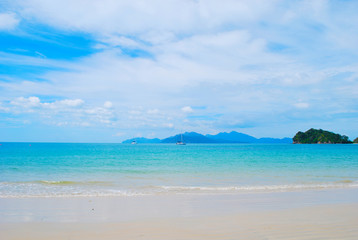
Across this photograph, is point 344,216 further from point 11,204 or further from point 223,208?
point 11,204

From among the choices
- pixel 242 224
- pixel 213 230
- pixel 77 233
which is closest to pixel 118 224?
pixel 77 233

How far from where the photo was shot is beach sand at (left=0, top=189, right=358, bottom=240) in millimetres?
6957

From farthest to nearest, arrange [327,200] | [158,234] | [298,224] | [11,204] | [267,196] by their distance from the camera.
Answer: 1. [267,196]
2. [327,200]
3. [11,204]
4. [298,224]
5. [158,234]

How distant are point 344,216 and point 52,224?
9094mm

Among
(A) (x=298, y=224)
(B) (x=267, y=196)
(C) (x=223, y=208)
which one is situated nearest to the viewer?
(A) (x=298, y=224)

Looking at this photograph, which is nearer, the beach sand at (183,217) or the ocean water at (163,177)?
the beach sand at (183,217)

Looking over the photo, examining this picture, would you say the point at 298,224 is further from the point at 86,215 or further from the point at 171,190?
the point at 171,190

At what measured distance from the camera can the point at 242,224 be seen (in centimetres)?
771

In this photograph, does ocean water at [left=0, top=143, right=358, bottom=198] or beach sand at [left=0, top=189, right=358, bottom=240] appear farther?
ocean water at [left=0, top=143, right=358, bottom=198]

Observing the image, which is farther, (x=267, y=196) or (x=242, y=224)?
(x=267, y=196)

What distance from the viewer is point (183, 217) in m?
8.67

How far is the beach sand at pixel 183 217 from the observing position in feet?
22.8

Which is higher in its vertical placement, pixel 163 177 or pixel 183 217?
pixel 183 217

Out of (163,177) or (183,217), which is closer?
(183,217)
